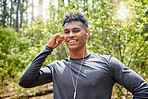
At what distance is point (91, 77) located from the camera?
4.81 ft

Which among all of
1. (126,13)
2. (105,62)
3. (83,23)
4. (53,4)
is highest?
(53,4)

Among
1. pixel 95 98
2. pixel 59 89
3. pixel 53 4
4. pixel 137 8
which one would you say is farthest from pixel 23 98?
pixel 137 8

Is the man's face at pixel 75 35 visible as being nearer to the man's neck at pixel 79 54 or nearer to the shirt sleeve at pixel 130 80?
the man's neck at pixel 79 54

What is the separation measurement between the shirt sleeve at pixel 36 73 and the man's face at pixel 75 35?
300 mm

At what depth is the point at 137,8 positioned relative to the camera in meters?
3.74

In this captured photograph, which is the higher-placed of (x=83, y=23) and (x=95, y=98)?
(x=83, y=23)

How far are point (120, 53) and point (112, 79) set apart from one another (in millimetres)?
3128

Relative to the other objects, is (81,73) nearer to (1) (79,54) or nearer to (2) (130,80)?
(1) (79,54)

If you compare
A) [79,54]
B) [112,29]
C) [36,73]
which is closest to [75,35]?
[79,54]

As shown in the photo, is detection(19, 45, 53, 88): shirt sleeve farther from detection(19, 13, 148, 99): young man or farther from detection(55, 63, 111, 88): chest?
detection(55, 63, 111, 88): chest

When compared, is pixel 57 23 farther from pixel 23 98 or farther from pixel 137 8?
pixel 23 98

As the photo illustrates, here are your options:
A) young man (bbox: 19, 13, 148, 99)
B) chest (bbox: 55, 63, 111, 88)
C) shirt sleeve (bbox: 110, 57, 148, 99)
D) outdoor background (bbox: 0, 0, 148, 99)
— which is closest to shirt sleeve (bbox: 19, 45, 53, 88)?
young man (bbox: 19, 13, 148, 99)

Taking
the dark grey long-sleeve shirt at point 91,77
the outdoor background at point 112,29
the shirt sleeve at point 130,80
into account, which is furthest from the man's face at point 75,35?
the outdoor background at point 112,29

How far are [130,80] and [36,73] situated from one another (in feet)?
3.47
